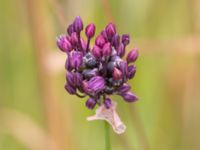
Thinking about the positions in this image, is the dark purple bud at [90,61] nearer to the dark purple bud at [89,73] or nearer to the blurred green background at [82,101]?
the dark purple bud at [89,73]

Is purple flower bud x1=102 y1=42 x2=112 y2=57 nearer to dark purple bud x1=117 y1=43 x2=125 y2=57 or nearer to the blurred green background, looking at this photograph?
dark purple bud x1=117 y1=43 x2=125 y2=57

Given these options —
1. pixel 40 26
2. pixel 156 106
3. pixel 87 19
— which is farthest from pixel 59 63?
pixel 156 106

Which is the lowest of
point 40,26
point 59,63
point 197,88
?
point 197,88

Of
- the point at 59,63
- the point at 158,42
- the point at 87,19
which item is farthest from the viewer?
the point at 87,19

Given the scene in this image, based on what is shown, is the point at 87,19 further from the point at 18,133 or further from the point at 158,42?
the point at 18,133

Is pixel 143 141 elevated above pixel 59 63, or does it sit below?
below

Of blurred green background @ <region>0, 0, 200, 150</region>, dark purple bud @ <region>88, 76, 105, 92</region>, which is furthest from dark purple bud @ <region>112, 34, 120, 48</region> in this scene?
blurred green background @ <region>0, 0, 200, 150</region>
